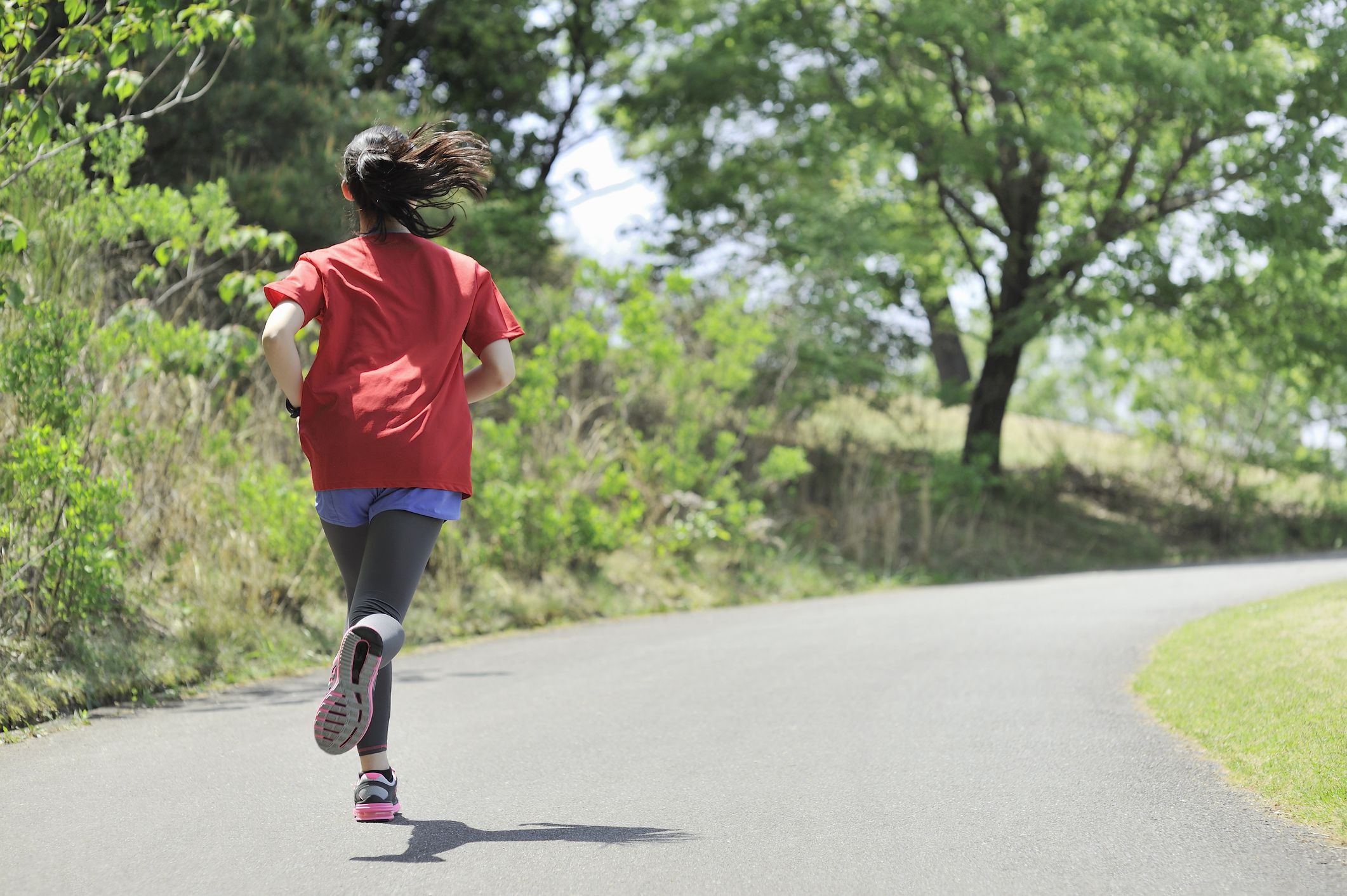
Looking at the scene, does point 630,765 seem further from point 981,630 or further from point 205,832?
point 981,630

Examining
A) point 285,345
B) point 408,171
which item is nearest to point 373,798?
point 285,345

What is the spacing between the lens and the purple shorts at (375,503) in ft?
13.7

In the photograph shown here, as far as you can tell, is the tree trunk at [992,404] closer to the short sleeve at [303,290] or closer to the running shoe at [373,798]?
the running shoe at [373,798]

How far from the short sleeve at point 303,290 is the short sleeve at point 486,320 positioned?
0.50 metres

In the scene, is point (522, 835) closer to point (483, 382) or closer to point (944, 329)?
point (483, 382)

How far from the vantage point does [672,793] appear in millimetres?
4965

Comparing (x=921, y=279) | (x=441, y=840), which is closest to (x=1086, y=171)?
(x=921, y=279)

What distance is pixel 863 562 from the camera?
17625mm

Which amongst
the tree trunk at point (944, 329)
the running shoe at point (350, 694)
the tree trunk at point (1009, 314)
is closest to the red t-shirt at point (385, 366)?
the running shoe at point (350, 694)

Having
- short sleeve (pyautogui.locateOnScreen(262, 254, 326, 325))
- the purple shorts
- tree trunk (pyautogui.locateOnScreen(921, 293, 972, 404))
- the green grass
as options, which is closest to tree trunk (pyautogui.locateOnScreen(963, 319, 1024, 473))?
tree trunk (pyautogui.locateOnScreen(921, 293, 972, 404))

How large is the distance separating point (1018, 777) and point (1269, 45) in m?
18.4

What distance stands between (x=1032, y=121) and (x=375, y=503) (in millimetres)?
17845

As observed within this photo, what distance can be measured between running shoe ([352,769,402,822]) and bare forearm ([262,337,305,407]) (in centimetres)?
128

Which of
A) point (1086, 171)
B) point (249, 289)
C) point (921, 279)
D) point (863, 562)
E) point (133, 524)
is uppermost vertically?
point (1086, 171)
